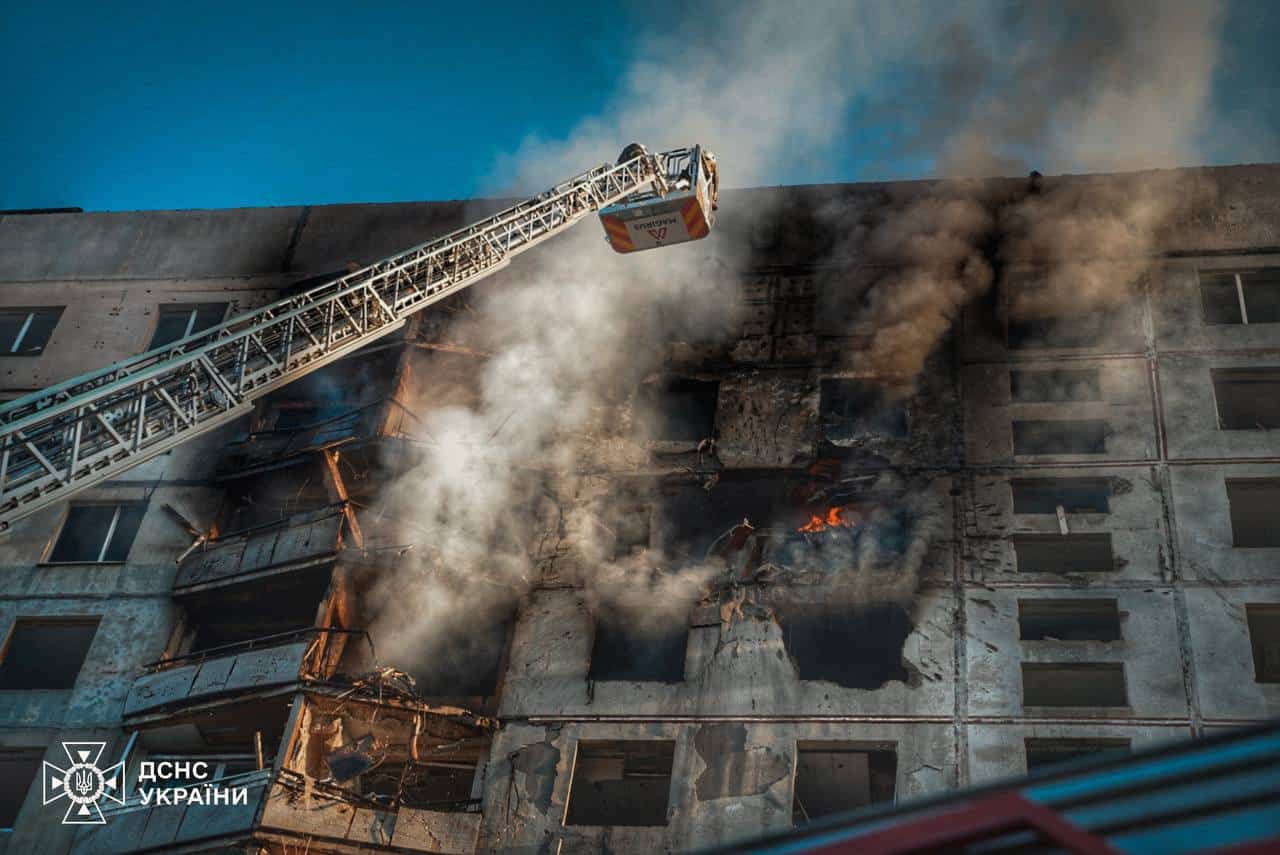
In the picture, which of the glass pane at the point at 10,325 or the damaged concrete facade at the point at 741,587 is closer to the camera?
the damaged concrete facade at the point at 741,587

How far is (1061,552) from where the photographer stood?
75.8 feet

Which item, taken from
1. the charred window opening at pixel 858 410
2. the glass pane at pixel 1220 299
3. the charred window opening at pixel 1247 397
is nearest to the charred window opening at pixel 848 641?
the charred window opening at pixel 858 410

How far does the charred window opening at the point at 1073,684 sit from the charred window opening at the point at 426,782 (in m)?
Answer: 9.36

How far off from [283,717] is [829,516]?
10.2m

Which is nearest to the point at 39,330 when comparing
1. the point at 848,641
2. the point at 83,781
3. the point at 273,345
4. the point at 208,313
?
the point at 208,313

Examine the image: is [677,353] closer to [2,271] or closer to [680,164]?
[680,164]

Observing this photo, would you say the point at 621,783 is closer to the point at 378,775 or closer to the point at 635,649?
the point at 635,649

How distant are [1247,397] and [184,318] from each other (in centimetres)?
2262

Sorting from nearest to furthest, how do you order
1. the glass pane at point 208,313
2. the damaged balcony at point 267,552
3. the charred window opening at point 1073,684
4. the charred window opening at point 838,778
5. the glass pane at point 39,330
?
the charred window opening at point 838,778
the charred window opening at point 1073,684
the damaged balcony at point 267,552
the glass pane at point 208,313
the glass pane at point 39,330

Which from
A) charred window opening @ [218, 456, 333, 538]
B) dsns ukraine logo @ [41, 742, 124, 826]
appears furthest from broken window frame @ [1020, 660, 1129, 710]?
dsns ukraine logo @ [41, 742, 124, 826]

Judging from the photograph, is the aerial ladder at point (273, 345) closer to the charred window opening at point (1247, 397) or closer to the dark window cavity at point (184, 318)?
the dark window cavity at point (184, 318)

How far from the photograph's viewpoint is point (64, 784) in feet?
74.4

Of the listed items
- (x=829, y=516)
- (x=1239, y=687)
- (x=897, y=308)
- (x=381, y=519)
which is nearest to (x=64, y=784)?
(x=381, y=519)

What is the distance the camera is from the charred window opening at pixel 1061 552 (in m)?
22.7
